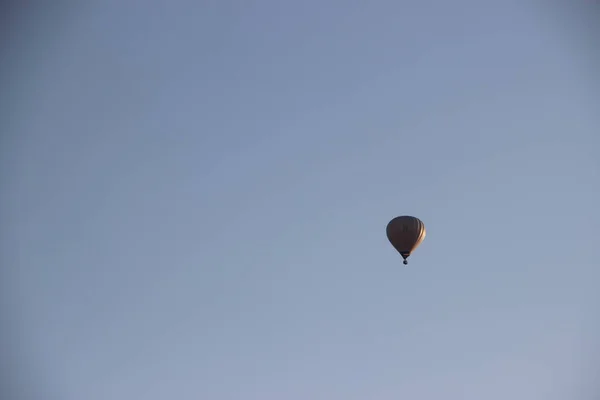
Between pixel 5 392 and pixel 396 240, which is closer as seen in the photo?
pixel 396 240

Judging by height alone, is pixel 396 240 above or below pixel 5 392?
above
